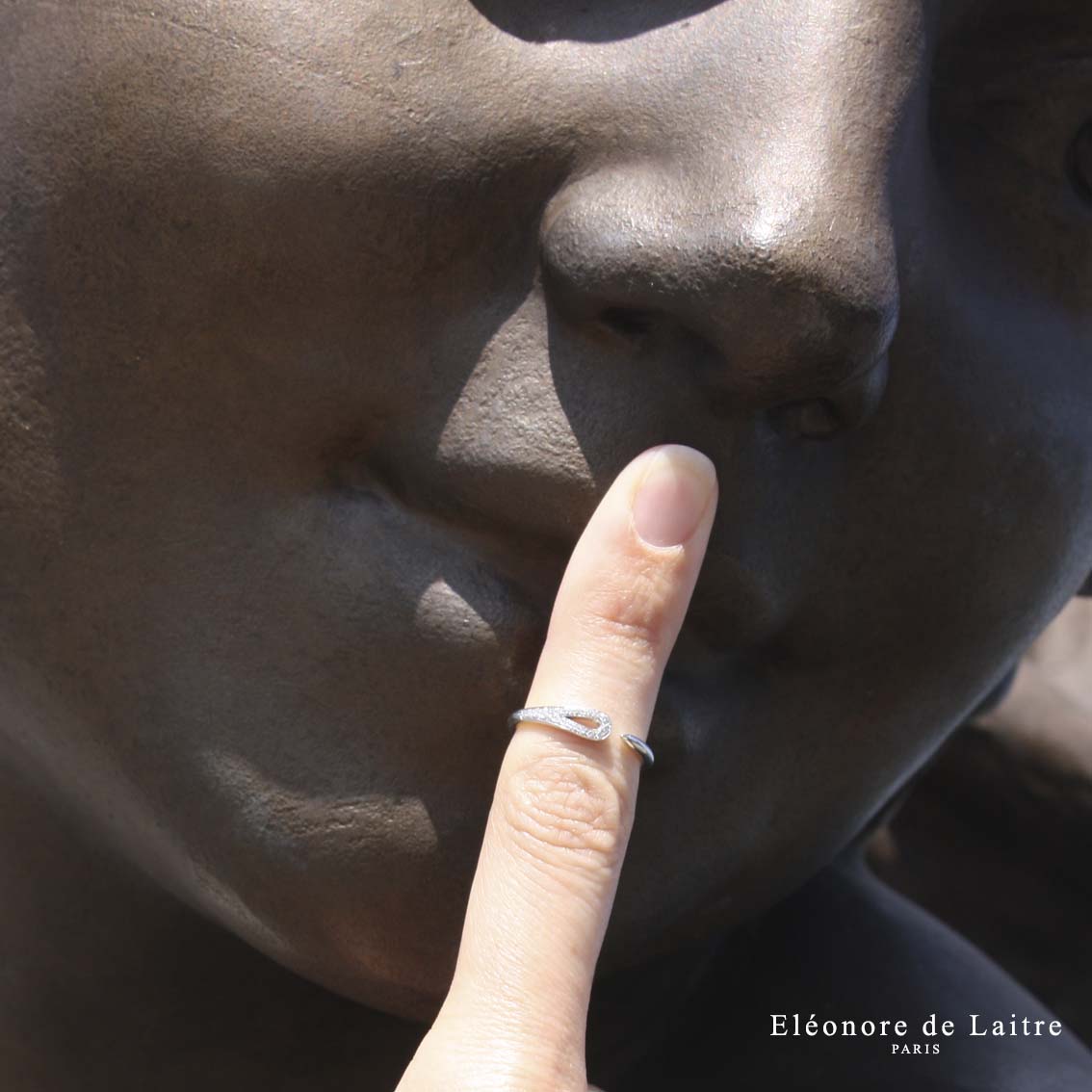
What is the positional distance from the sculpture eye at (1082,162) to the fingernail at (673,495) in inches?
12.0

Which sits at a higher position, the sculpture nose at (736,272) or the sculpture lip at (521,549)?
the sculpture nose at (736,272)

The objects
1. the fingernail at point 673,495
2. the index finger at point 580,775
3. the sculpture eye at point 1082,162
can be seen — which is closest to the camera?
the index finger at point 580,775

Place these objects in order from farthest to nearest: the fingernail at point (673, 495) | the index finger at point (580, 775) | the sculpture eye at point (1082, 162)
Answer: the sculpture eye at point (1082, 162) < the fingernail at point (673, 495) < the index finger at point (580, 775)

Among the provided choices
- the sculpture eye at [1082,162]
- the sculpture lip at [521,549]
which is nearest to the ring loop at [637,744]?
the sculpture lip at [521,549]

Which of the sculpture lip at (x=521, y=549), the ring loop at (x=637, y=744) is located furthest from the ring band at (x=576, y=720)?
the sculpture lip at (x=521, y=549)

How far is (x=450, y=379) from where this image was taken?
2.74 ft

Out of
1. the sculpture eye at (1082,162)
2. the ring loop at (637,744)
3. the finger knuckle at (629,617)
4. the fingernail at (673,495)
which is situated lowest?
the ring loop at (637,744)

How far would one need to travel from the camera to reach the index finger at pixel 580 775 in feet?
2.23

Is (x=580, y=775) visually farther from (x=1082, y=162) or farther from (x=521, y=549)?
(x=1082, y=162)

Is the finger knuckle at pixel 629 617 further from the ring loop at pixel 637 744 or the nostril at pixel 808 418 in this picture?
the nostril at pixel 808 418

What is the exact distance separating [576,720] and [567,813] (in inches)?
1.5

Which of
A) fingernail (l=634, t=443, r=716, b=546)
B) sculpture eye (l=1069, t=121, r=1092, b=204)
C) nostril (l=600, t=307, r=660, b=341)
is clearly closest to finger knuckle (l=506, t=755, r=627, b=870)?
fingernail (l=634, t=443, r=716, b=546)

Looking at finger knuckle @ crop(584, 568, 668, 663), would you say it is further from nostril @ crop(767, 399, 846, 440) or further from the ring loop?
nostril @ crop(767, 399, 846, 440)

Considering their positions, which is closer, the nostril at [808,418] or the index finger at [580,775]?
the index finger at [580,775]
